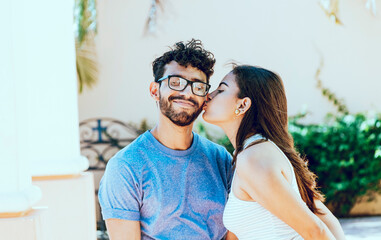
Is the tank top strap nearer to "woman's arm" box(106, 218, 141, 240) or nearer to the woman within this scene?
the woman

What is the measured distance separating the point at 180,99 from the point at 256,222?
0.80m

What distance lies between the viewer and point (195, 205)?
9.29ft

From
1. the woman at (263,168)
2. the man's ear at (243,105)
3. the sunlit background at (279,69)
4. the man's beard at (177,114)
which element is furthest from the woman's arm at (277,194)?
the sunlit background at (279,69)

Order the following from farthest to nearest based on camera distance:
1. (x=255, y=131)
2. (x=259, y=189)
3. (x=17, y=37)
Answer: (x=255, y=131), (x=259, y=189), (x=17, y=37)

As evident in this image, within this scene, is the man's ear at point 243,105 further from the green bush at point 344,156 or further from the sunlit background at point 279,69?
the green bush at point 344,156

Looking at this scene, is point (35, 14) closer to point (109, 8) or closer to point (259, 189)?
point (259, 189)

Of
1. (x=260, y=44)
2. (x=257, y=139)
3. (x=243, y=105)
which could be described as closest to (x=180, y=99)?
(x=243, y=105)

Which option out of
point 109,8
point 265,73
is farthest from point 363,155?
point 265,73

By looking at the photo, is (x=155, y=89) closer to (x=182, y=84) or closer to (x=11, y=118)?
(x=182, y=84)

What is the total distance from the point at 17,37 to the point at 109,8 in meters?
6.30

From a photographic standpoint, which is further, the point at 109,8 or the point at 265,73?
the point at 109,8

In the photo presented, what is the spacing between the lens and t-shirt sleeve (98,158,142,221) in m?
2.67

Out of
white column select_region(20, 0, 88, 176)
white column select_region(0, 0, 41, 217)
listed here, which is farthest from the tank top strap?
white column select_region(0, 0, 41, 217)

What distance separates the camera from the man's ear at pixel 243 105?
2.81m
